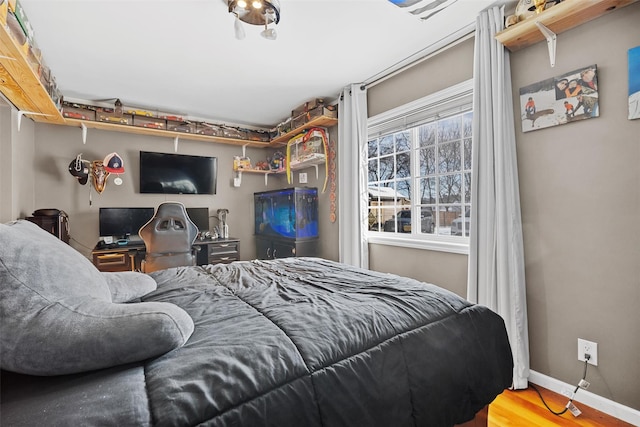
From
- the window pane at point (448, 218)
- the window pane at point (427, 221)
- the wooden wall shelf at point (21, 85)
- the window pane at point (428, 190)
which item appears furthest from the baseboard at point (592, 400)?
the wooden wall shelf at point (21, 85)

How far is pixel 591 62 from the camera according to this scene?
1.70m

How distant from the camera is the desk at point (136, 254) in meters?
3.38

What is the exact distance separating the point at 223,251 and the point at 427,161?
9.11 ft

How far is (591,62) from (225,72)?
2.78m

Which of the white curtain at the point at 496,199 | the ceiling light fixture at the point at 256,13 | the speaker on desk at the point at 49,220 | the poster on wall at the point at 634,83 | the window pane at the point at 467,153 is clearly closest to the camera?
the poster on wall at the point at 634,83

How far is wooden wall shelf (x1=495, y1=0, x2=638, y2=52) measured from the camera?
5.16 ft

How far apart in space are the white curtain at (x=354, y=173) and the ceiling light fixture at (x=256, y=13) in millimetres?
1384

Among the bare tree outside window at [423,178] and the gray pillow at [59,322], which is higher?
the bare tree outside window at [423,178]

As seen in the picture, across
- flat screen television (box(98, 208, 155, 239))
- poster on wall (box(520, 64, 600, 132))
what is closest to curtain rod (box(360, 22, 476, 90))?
poster on wall (box(520, 64, 600, 132))

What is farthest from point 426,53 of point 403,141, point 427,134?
point 403,141

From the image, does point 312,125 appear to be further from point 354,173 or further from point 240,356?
point 240,356

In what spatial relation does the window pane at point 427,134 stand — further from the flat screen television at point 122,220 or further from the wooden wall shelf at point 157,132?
the flat screen television at point 122,220

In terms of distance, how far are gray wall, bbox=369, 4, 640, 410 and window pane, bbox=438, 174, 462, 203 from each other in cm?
53

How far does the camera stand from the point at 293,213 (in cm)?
381
